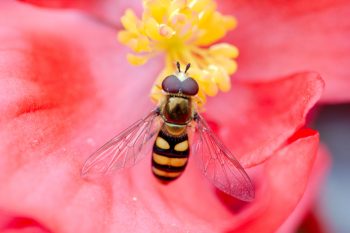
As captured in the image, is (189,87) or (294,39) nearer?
(189,87)

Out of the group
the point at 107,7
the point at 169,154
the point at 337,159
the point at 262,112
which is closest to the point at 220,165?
the point at 169,154

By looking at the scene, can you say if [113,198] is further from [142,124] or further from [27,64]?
[27,64]

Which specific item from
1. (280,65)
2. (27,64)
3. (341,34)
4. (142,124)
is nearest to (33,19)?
(27,64)

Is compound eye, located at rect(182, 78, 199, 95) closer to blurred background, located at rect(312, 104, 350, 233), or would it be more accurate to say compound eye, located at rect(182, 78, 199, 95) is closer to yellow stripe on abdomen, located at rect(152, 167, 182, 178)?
yellow stripe on abdomen, located at rect(152, 167, 182, 178)

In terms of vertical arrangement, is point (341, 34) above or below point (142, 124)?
above

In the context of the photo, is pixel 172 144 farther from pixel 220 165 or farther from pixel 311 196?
pixel 311 196

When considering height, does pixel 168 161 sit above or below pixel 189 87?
below
